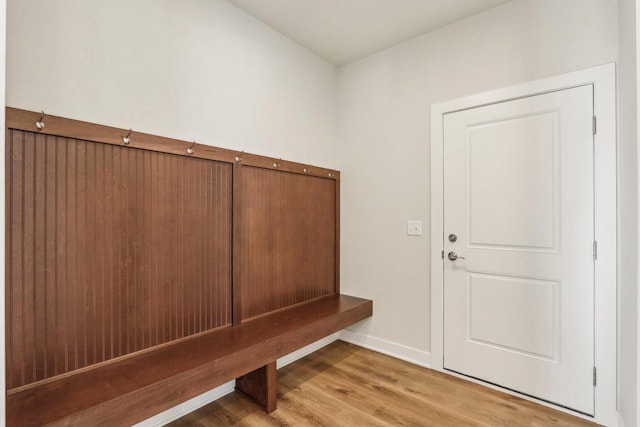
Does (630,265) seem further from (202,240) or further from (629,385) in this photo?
(202,240)

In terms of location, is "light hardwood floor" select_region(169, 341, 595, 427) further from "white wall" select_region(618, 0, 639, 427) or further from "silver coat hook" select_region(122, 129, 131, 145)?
"silver coat hook" select_region(122, 129, 131, 145)

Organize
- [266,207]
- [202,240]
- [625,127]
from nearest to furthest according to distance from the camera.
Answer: [625,127]
[202,240]
[266,207]

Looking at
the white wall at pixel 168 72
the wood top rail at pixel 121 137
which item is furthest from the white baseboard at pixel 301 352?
the wood top rail at pixel 121 137

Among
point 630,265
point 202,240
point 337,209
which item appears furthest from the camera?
point 337,209

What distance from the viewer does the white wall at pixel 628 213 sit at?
139cm

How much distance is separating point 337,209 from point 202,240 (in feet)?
4.64

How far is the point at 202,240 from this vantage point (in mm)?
1996

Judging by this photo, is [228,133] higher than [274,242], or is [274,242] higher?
[228,133]

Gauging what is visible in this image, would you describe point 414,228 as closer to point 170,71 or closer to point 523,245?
point 523,245

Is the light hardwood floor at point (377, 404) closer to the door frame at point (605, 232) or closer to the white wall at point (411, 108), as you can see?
the door frame at point (605, 232)

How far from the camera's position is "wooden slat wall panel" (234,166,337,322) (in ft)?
7.32

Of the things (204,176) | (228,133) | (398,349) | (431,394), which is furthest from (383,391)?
(228,133)

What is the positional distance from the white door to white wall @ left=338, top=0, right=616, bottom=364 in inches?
8.1

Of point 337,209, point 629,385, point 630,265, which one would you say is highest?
point 337,209
